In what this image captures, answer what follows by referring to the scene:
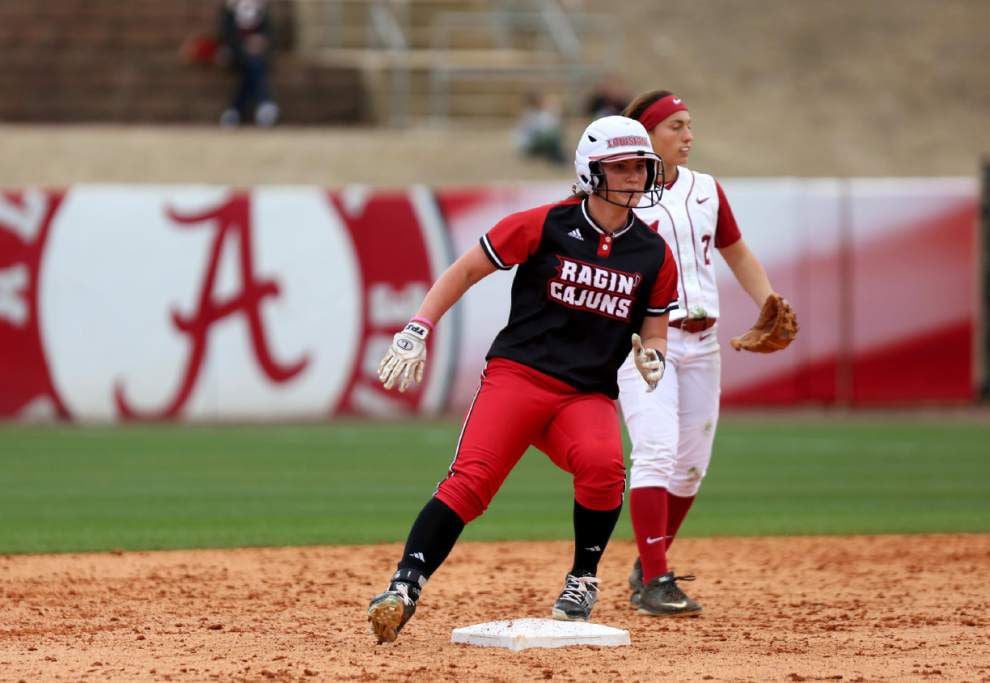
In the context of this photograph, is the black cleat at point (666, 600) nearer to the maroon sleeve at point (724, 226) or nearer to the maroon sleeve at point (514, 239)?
the maroon sleeve at point (724, 226)

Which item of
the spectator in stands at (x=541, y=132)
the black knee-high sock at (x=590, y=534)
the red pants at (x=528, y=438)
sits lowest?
the black knee-high sock at (x=590, y=534)

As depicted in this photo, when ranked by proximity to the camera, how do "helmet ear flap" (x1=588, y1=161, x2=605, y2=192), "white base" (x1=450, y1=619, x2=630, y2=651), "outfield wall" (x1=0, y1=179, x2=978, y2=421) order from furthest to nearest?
"outfield wall" (x1=0, y1=179, x2=978, y2=421), "helmet ear flap" (x1=588, y1=161, x2=605, y2=192), "white base" (x1=450, y1=619, x2=630, y2=651)

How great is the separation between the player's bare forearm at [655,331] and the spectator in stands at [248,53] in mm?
18818

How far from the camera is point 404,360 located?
6633 mm

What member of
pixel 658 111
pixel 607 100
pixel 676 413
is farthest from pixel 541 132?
pixel 676 413

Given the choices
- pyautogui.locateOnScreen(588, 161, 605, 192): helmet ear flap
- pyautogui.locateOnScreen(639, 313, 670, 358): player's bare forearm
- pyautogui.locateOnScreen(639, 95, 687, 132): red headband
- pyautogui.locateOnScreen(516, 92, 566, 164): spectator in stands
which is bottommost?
pyautogui.locateOnScreen(639, 313, 670, 358): player's bare forearm

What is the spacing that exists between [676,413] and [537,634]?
4.90 feet

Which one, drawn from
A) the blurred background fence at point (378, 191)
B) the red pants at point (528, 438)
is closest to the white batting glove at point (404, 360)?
the red pants at point (528, 438)

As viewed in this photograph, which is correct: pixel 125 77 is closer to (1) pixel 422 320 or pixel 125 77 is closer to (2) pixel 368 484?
(2) pixel 368 484

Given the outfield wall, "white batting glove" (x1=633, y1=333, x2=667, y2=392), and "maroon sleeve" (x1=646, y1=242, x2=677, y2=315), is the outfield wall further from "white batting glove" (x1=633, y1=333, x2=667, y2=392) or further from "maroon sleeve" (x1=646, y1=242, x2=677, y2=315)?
"white batting glove" (x1=633, y1=333, x2=667, y2=392)

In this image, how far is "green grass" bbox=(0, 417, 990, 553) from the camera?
1117 centimetres

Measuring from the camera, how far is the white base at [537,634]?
6766 mm

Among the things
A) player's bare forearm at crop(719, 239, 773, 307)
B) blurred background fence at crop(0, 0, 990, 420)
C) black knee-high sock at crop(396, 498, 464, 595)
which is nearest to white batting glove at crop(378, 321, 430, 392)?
black knee-high sock at crop(396, 498, 464, 595)

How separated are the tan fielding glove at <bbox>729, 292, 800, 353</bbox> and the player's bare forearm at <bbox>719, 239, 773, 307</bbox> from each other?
0.15 meters
